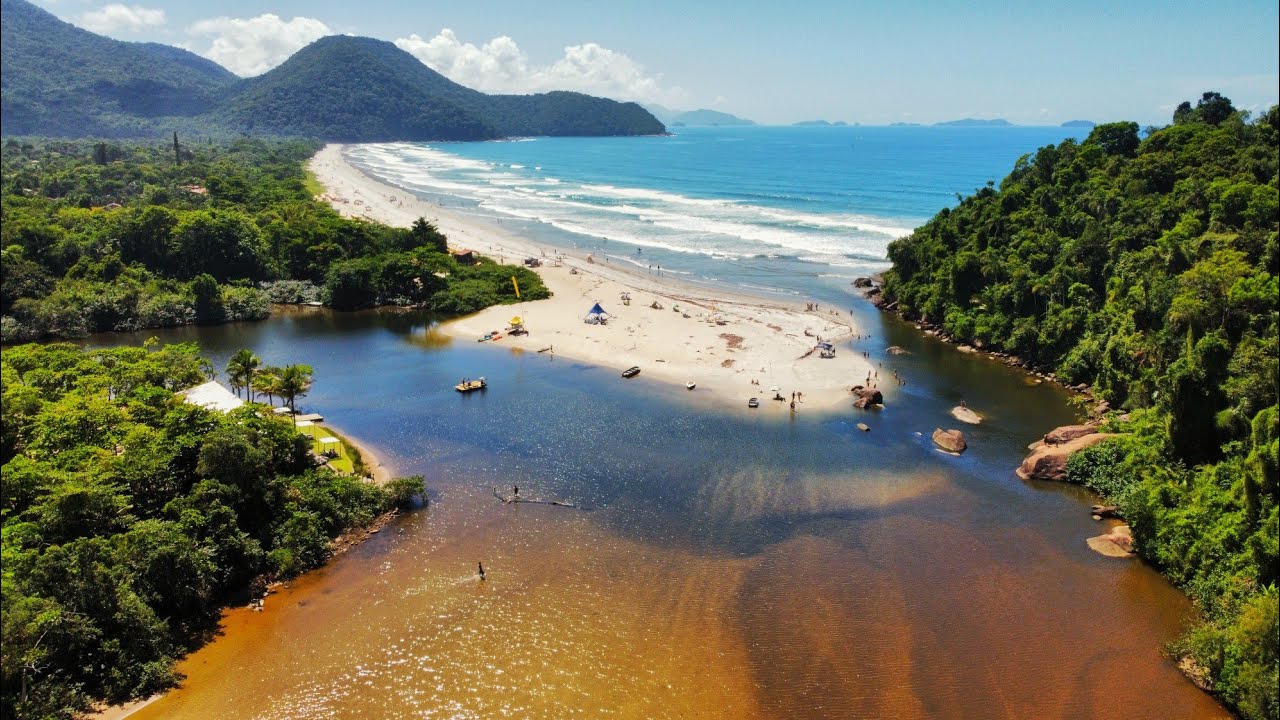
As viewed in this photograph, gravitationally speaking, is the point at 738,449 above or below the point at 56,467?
below

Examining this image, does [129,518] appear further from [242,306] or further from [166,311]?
[242,306]

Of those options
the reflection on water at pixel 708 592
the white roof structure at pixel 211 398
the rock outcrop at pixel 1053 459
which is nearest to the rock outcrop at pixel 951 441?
the reflection on water at pixel 708 592

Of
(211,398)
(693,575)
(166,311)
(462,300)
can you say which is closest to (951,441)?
(693,575)

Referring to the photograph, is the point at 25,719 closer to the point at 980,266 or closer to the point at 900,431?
the point at 900,431

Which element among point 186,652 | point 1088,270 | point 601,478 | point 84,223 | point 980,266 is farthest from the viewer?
point 84,223

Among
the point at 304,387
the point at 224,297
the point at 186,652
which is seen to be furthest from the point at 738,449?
the point at 224,297

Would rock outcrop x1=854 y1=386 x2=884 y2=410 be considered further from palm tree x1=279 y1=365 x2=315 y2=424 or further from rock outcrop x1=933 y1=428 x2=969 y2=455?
palm tree x1=279 y1=365 x2=315 y2=424

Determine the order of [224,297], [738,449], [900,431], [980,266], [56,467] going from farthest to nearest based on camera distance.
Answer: [224,297], [980,266], [900,431], [738,449], [56,467]
